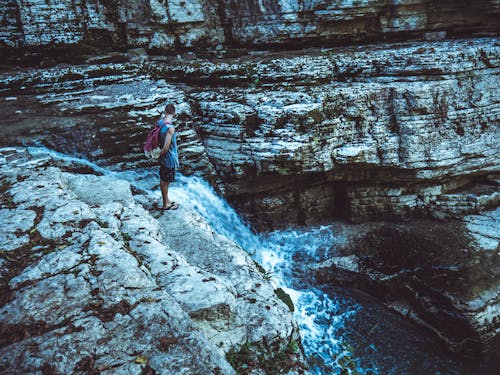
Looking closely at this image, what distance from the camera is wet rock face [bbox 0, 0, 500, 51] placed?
43.8ft

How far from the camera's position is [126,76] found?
12.1 meters

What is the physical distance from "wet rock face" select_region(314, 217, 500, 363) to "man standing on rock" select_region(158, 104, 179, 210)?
14.9 ft

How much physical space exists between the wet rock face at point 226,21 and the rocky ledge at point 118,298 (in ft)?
30.2

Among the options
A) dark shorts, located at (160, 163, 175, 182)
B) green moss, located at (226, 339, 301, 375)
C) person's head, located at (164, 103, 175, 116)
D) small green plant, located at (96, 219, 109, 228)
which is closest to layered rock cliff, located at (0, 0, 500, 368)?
dark shorts, located at (160, 163, 175, 182)

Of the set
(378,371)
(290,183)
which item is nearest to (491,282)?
(378,371)

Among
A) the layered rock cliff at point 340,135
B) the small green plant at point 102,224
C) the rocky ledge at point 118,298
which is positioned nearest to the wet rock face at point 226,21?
the layered rock cliff at point 340,135

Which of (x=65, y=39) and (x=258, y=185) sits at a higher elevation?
(x=65, y=39)

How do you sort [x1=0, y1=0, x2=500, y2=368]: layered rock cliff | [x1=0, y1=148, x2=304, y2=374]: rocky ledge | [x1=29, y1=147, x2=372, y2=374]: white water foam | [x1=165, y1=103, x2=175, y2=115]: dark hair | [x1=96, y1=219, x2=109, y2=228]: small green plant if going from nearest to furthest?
[x1=0, y1=148, x2=304, y2=374]: rocky ledge → [x1=96, y1=219, x2=109, y2=228]: small green plant → [x1=165, y1=103, x2=175, y2=115]: dark hair → [x1=29, y1=147, x2=372, y2=374]: white water foam → [x1=0, y1=0, x2=500, y2=368]: layered rock cliff

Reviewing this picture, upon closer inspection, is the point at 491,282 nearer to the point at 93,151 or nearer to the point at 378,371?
the point at 378,371

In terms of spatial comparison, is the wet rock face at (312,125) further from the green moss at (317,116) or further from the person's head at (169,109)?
the person's head at (169,109)

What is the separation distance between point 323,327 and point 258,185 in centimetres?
436

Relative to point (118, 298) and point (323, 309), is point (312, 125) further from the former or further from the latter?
point (118, 298)

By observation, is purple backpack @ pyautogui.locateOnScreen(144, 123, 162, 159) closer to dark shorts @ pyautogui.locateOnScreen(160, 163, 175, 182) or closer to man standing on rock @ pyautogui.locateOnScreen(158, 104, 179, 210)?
man standing on rock @ pyautogui.locateOnScreen(158, 104, 179, 210)

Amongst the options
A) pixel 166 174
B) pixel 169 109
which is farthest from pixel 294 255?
pixel 169 109
